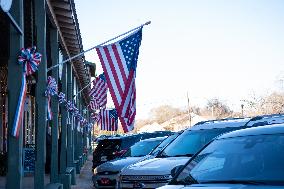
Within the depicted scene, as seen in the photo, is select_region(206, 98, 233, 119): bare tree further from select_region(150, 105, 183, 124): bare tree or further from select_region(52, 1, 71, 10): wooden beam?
select_region(52, 1, 71, 10): wooden beam

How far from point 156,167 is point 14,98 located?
2542mm

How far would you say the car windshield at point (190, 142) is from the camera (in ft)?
31.0

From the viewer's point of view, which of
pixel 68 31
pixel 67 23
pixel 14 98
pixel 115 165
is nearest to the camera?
pixel 14 98

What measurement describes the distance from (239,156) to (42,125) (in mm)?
5740

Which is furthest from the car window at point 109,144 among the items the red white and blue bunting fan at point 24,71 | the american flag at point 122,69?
the red white and blue bunting fan at point 24,71

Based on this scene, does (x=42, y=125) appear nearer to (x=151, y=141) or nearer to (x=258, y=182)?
(x=151, y=141)

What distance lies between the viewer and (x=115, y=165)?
12711mm

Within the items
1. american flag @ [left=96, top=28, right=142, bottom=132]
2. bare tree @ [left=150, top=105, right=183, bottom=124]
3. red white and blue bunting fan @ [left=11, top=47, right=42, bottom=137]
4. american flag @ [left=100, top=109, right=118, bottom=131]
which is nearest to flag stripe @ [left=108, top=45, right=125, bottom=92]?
american flag @ [left=96, top=28, right=142, bottom=132]

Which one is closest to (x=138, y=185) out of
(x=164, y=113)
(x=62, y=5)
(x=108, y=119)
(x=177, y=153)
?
(x=177, y=153)

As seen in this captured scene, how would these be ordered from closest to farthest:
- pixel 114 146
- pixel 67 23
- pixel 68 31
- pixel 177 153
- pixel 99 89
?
1. pixel 177 153
2. pixel 67 23
3. pixel 68 31
4. pixel 114 146
5. pixel 99 89

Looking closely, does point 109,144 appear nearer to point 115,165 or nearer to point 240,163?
point 115,165

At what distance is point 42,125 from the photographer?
1017 cm

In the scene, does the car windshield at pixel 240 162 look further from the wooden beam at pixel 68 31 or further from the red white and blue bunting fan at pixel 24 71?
the wooden beam at pixel 68 31

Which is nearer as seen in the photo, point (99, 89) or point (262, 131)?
point (262, 131)
